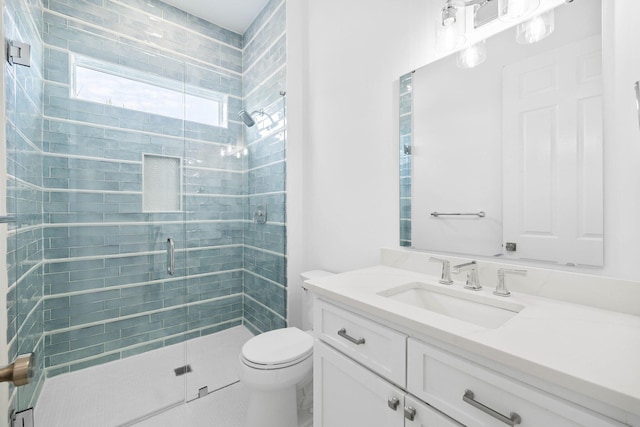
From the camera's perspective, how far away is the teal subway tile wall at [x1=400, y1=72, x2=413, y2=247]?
4.68 feet

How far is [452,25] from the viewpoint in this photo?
121cm

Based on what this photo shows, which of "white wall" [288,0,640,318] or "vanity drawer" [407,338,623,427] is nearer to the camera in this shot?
"vanity drawer" [407,338,623,427]

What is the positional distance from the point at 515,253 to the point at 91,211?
2653 millimetres

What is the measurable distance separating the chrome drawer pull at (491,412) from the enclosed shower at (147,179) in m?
1.60

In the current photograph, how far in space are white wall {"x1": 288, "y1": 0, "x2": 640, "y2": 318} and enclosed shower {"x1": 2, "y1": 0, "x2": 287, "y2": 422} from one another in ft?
0.82

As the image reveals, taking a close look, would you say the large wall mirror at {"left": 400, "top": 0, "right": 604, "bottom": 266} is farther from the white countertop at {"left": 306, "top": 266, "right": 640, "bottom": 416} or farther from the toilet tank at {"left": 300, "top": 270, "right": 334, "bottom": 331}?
the toilet tank at {"left": 300, "top": 270, "right": 334, "bottom": 331}

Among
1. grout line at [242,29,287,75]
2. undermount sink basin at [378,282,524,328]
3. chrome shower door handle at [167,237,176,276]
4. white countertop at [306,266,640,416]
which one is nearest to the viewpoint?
white countertop at [306,266,640,416]

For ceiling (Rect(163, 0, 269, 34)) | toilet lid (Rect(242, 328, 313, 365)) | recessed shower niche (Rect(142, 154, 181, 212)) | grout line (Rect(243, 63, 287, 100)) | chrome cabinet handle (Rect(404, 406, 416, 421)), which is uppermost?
ceiling (Rect(163, 0, 269, 34))

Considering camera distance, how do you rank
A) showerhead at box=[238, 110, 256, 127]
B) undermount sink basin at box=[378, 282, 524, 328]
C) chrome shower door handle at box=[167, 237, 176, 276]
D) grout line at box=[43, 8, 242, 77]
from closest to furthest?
1. undermount sink basin at box=[378, 282, 524, 328]
2. grout line at box=[43, 8, 242, 77]
3. chrome shower door handle at box=[167, 237, 176, 276]
4. showerhead at box=[238, 110, 256, 127]

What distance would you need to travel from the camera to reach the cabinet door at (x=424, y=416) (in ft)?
2.29

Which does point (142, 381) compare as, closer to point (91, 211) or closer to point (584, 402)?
point (91, 211)

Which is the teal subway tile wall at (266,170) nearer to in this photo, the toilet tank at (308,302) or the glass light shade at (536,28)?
the toilet tank at (308,302)

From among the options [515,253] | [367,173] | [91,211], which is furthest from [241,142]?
[515,253]

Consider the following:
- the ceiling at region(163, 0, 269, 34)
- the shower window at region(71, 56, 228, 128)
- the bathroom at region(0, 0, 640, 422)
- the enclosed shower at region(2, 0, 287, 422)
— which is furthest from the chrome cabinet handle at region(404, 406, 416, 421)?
the ceiling at region(163, 0, 269, 34)
